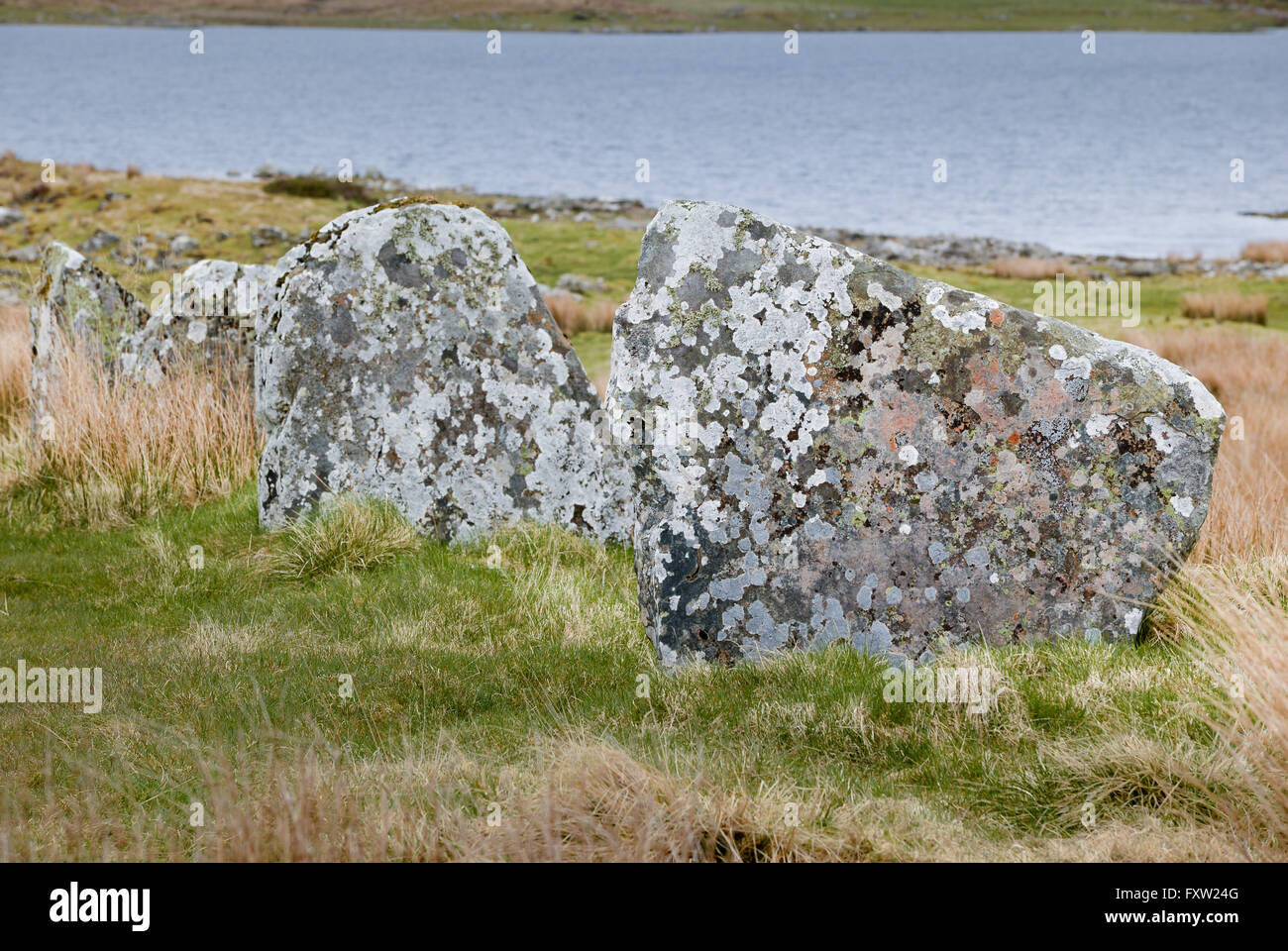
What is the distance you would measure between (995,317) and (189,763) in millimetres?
4582

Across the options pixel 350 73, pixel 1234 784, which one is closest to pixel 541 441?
pixel 1234 784

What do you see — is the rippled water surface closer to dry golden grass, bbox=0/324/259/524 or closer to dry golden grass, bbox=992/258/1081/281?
dry golden grass, bbox=992/258/1081/281

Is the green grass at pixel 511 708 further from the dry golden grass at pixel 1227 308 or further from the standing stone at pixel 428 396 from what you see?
the dry golden grass at pixel 1227 308

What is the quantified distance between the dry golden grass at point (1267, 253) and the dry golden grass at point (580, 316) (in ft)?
62.6

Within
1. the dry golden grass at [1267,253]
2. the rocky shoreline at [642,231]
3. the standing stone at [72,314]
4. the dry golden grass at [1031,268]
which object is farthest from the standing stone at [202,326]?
the dry golden grass at [1267,253]

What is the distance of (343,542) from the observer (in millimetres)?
8094

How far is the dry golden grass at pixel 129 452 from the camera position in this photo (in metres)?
9.73

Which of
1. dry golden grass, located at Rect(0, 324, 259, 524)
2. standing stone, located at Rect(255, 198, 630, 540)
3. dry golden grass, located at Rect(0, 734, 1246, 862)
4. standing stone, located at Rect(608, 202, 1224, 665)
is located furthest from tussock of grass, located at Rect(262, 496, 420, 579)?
dry golden grass, located at Rect(0, 734, 1246, 862)

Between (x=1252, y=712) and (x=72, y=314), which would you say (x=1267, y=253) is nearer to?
(x=72, y=314)

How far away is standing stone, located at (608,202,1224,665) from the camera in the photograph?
6.03m

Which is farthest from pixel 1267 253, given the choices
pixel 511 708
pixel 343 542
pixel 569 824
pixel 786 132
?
pixel 786 132

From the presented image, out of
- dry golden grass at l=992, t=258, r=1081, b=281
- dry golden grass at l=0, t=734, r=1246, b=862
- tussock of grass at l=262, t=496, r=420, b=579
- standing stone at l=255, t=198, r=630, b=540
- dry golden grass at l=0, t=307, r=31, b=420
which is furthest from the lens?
dry golden grass at l=992, t=258, r=1081, b=281

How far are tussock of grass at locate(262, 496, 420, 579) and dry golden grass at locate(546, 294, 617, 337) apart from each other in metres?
9.52

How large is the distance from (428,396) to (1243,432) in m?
7.94
